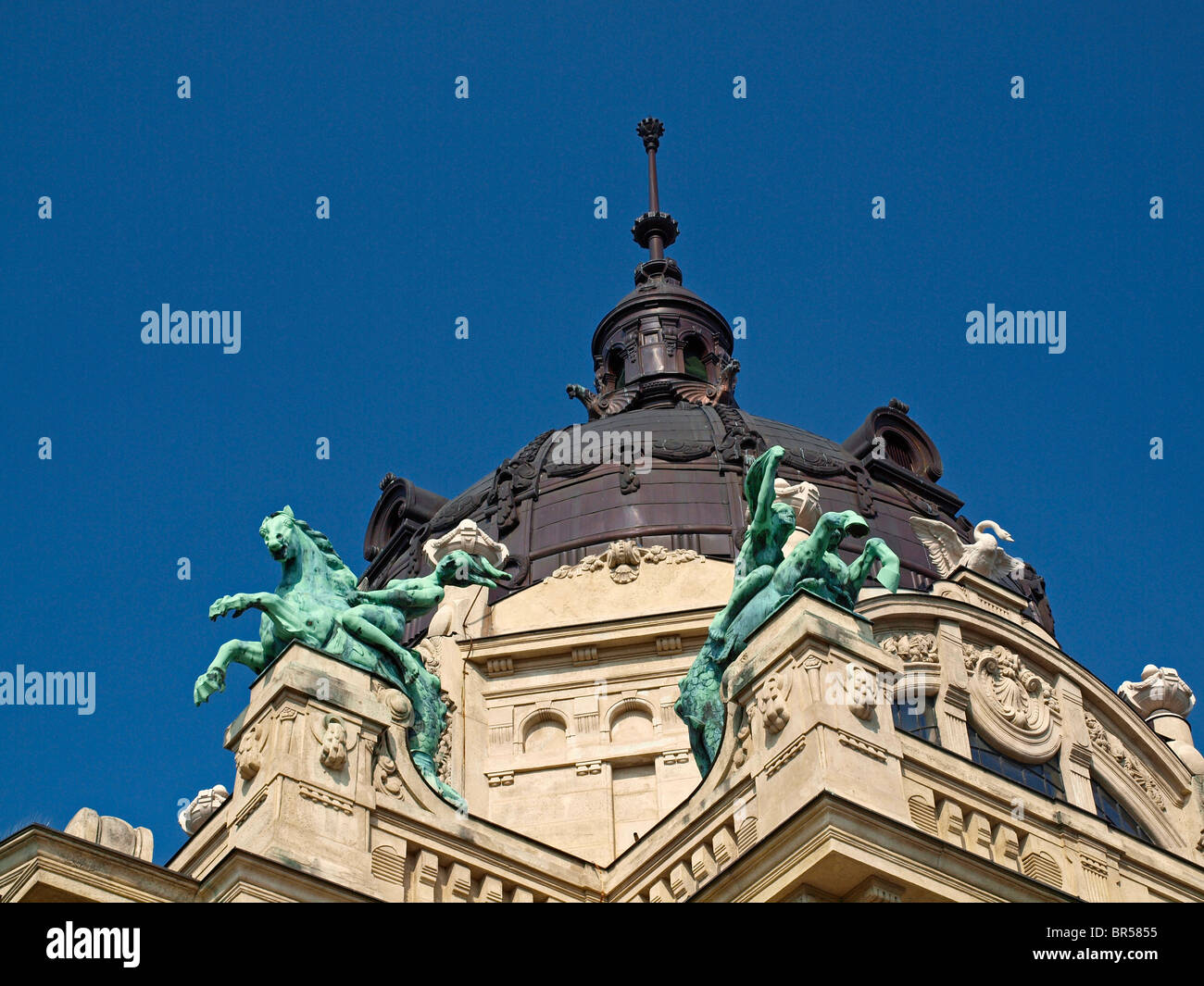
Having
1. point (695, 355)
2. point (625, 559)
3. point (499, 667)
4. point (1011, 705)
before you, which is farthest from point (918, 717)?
point (695, 355)

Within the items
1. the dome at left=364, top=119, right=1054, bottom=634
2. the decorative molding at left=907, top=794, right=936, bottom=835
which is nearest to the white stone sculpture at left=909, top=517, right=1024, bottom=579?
the dome at left=364, top=119, right=1054, bottom=634

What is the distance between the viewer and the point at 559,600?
118 ft

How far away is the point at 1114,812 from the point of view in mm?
32750

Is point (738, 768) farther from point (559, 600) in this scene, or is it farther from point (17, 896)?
point (559, 600)

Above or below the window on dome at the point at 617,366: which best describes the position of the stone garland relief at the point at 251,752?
below

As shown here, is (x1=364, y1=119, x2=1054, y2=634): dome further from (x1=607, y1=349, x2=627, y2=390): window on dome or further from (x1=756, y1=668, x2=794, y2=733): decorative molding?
(x1=756, y1=668, x2=794, y2=733): decorative molding

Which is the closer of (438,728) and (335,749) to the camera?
(335,749)

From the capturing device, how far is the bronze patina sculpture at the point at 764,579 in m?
23.5

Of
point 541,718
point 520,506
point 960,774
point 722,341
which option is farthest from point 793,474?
point 960,774

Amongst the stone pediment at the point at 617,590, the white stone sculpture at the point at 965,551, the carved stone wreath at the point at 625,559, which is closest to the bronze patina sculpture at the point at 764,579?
the stone pediment at the point at 617,590

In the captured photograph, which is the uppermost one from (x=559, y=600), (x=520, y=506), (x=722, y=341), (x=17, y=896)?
(x=722, y=341)

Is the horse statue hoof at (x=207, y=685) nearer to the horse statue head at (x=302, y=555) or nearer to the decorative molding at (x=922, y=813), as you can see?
the horse statue head at (x=302, y=555)

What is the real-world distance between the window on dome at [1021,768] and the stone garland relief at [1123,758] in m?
1.35
